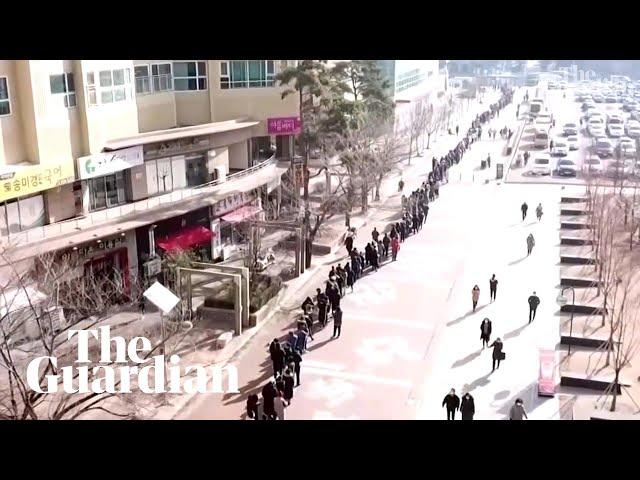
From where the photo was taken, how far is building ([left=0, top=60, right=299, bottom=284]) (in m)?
14.7

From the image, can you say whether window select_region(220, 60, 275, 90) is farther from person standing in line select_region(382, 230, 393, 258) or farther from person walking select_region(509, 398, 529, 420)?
person walking select_region(509, 398, 529, 420)

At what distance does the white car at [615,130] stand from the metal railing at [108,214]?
857 inches

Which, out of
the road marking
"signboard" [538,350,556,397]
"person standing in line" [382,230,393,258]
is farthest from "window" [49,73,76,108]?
"signboard" [538,350,556,397]

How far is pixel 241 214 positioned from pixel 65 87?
6115 mm

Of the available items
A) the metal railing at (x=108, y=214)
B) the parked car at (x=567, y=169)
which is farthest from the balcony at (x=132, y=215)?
the parked car at (x=567, y=169)

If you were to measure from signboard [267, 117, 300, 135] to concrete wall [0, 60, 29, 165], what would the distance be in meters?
8.88

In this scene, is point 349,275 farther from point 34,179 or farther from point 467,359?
point 34,179

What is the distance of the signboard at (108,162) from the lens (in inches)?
632

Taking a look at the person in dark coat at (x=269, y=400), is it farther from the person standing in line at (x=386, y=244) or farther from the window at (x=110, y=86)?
the person standing in line at (x=386, y=244)

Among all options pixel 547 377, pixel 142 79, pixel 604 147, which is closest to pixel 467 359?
pixel 547 377

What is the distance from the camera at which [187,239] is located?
18.2 meters

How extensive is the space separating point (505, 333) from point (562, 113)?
114 ft

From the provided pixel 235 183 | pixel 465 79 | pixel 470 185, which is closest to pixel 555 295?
pixel 235 183
